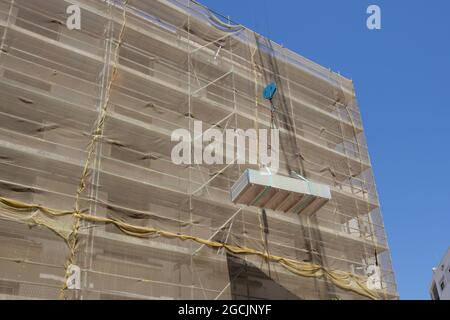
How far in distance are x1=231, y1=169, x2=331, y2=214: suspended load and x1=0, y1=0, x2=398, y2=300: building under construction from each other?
47mm

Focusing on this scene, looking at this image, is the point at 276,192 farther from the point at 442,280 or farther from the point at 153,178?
the point at 442,280

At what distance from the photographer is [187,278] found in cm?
1150

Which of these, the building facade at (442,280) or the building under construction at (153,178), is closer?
the building under construction at (153,178)

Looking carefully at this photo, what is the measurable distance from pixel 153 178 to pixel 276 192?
3.00 meters

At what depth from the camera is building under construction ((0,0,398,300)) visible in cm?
1029

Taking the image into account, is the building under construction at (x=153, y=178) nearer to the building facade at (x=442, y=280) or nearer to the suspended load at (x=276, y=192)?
the suspended load at (x=276, y=192)

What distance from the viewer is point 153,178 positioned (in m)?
12.2

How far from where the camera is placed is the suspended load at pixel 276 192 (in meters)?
11.2

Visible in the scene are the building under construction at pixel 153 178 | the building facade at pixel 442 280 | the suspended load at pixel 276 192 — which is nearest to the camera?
the building under construction at pixel 153 178

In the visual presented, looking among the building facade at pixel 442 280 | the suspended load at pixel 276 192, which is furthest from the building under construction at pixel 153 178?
the building facade at pixel 442 280

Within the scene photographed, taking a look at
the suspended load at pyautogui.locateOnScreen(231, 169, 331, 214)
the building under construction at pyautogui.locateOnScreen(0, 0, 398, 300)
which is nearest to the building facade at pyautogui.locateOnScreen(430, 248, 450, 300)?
the building under construction at pyautogui.locateOnScreen(0, 0, 398, 300)

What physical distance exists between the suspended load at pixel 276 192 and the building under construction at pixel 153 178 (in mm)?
47

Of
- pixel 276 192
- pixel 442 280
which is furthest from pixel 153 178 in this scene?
pixel 442 280
